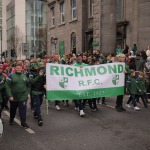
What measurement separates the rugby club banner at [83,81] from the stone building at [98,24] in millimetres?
10029

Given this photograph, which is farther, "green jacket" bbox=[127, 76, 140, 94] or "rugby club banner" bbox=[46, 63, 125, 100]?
"green jacket" bbox=[127, 76, 140, 94]

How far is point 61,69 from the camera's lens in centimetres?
979

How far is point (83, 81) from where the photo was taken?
10.0 m

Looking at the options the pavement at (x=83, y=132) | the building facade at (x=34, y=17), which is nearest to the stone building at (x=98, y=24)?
the pavement at (x=83, y=132)

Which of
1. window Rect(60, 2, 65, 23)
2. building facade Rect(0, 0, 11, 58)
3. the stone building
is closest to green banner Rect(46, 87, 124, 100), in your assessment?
the stone building

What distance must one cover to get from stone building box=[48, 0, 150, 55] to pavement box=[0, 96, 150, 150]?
10.9m

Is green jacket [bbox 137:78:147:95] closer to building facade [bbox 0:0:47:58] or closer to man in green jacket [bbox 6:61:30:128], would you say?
man in green jacket [bbox 6:61:30:128]

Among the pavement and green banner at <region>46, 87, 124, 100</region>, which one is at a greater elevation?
green banner at <region>46, 87, 124, 100</region>

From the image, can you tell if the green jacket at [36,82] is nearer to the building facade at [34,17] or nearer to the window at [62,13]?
the window at [62,13]

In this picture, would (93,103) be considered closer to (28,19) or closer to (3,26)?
(28,19)

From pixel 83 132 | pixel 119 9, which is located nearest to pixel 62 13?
pixel 119 9

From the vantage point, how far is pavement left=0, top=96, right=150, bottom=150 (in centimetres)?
670

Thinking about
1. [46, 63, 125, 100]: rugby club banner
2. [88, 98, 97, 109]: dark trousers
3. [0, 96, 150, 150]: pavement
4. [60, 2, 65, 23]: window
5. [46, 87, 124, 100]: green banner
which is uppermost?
[60, 2, 65, 23]: window

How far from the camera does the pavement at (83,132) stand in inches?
264
